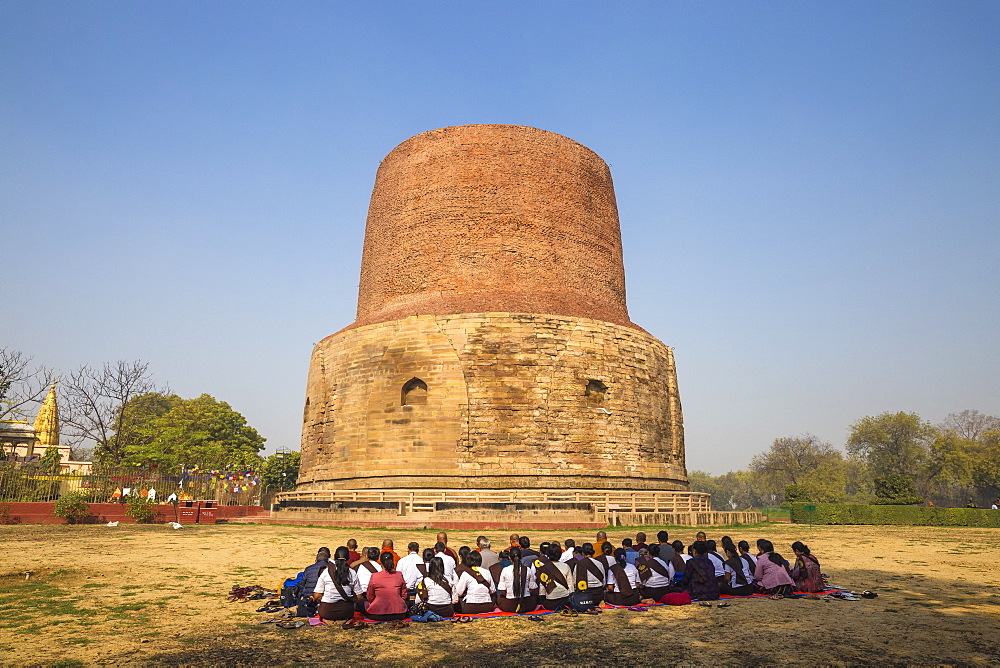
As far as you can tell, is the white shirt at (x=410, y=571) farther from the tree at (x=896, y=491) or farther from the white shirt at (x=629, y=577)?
the tree at (x=896, y=491)

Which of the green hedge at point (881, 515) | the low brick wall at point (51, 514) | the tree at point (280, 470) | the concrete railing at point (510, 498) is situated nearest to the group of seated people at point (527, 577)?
the concrete railing at point (510, 498)

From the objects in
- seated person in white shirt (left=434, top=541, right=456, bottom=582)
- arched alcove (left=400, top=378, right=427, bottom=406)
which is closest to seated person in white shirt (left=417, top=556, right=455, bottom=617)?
seated person in white shirt (left=434, top=541, right=456, bottom=582)

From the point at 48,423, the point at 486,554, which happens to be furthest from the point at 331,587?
the point at 48,423

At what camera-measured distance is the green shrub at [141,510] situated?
56.3 feet

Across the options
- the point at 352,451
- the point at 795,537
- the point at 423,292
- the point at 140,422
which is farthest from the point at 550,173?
the point at 140,422

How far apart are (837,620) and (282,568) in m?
7.89

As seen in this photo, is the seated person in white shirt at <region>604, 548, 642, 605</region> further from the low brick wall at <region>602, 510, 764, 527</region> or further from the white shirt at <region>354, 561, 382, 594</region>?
the low brick wall at <region>602, 510, 764, 527</region>

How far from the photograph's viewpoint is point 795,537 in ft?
52.2

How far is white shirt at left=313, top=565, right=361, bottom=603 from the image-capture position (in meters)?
6.47

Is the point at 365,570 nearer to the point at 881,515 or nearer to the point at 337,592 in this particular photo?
Answer: the point at 337,592

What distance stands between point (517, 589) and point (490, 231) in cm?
1755

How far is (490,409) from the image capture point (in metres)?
19.8

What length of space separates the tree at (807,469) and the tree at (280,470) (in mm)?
40436

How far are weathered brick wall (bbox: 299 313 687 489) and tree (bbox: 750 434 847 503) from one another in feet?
126
